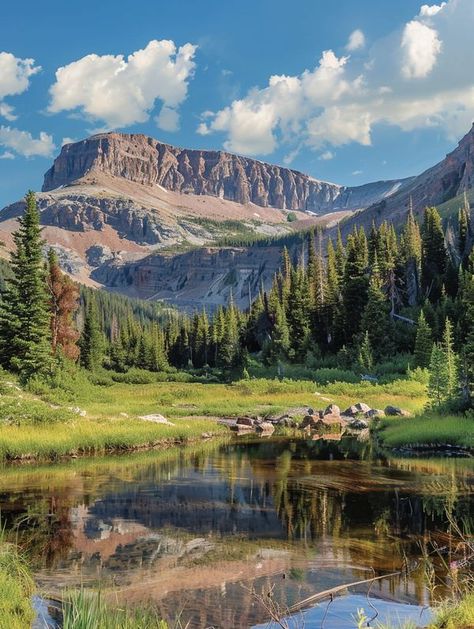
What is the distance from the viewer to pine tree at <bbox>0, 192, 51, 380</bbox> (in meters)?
41.8

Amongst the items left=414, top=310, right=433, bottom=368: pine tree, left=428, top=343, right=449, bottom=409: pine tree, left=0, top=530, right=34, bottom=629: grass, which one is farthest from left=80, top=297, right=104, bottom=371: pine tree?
left=0, top=530, right=34, bottom=629: grass

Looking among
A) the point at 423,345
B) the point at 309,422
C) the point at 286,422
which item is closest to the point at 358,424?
the point at 309,422

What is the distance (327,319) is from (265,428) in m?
45.5

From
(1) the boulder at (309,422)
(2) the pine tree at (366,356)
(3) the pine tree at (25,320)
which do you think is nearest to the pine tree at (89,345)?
(2) the pine tree at (366,356)

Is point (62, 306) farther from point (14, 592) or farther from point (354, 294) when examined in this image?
point (14, 592)

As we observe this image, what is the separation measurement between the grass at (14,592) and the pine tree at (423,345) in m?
54.0

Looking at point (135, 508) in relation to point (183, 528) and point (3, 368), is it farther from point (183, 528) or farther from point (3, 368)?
point (3, 368)

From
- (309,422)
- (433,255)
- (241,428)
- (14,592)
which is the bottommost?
(241,428)

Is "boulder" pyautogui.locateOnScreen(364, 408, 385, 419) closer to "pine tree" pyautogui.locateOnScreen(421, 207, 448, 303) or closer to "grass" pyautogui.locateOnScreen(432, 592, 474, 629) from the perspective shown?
"grass" pyautogui.locateOnScreen(432, 592, 474, 629)

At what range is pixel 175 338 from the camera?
466 ft

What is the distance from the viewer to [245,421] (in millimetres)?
43312

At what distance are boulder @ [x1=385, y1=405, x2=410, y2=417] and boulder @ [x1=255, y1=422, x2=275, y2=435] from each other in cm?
911

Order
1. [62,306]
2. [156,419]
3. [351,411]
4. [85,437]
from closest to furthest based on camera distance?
[85,437], [156,419], [351,411], [62,306]

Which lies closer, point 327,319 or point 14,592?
point 14,592
